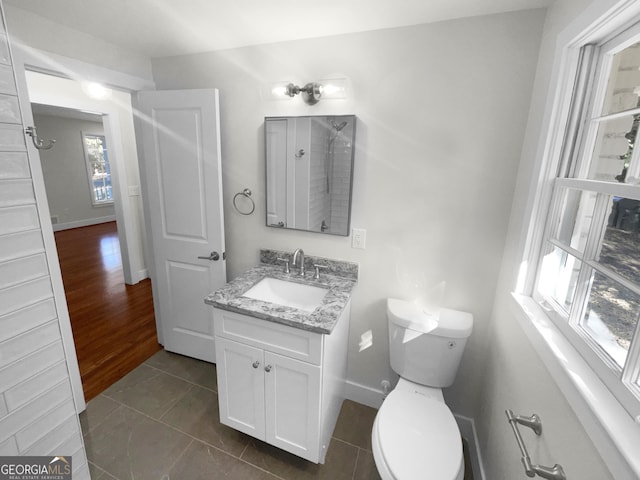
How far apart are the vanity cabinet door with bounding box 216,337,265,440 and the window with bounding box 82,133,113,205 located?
6.65 m

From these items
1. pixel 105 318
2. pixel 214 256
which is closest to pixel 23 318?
pixel 214 256

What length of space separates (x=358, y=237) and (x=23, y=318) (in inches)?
60.5

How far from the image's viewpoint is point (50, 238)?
149 cm

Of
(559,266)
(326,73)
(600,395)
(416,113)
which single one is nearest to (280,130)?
(326,73)

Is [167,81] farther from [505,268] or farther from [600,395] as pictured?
[600,395]

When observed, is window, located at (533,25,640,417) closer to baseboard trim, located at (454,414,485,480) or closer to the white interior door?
baseboard trim, located at (454,414,485,480)

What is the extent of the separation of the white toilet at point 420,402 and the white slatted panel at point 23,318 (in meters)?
1.38

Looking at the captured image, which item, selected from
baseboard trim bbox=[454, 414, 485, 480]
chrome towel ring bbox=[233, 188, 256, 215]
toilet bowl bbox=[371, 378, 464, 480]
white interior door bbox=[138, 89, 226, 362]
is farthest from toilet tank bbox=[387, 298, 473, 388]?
white interior door bbox=[138, 89, 226, 362]

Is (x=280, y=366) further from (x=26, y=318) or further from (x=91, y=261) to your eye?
(x=91, y=261)

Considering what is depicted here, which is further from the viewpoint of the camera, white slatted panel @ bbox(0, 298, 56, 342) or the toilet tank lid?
the toilet tank lid

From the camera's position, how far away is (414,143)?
59.2 inches

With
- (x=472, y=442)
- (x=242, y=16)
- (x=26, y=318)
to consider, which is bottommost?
(x=472, y=442)

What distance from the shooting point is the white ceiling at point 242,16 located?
1.25 meters

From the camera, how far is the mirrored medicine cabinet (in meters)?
1.63
